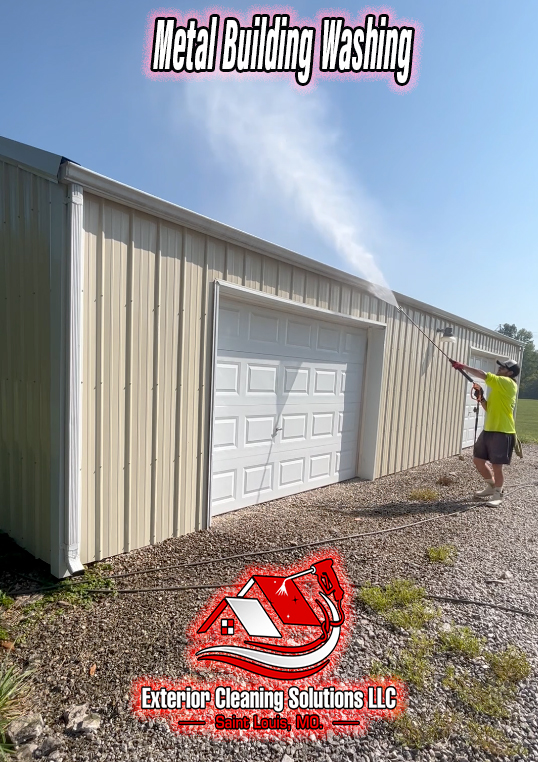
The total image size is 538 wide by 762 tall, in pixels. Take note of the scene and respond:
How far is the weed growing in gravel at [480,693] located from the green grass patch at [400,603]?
1.38 feet

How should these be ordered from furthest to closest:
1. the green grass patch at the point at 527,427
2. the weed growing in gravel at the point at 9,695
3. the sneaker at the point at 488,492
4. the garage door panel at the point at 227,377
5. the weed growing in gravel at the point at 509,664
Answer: the green grass patch at the point at 527,427 < the sneaker at the point at 488,492 < the garage door panel at the point at 227,377 < the weed growing in gravel at the point at 509,664 < the weed growing in gravel at the point at 9,695

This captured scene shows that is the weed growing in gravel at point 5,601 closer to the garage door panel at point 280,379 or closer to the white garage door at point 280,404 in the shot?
the white garage door at point 280,404

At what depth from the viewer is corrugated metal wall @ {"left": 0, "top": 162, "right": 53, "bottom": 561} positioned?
3205 mm

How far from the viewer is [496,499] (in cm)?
563

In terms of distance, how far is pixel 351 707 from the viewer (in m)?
2.07

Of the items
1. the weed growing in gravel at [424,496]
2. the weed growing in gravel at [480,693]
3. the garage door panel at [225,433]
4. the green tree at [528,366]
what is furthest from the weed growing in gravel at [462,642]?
the green tree at [528,366]

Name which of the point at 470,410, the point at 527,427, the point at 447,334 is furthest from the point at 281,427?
the point at 527,427

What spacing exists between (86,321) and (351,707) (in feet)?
9.16

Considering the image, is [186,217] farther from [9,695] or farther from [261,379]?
[9,695]

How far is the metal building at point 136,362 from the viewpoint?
10.0ft

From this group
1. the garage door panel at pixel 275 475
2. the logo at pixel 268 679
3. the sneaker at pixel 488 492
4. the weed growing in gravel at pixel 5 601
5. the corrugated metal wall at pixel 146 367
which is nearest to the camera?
the logo at pixel 268 679

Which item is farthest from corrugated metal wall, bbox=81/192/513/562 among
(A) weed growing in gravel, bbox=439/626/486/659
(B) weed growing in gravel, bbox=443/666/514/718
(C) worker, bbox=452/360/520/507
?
(C) worker, bbox=452/360/520/507

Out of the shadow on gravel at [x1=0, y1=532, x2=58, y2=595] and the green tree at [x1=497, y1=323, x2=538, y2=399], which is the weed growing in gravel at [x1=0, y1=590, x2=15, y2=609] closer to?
the shadow on gravel at [x1=0, y1=532, x2=58, y2=595]

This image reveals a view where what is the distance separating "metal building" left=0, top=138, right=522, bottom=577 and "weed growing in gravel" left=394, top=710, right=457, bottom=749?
7.57ft
